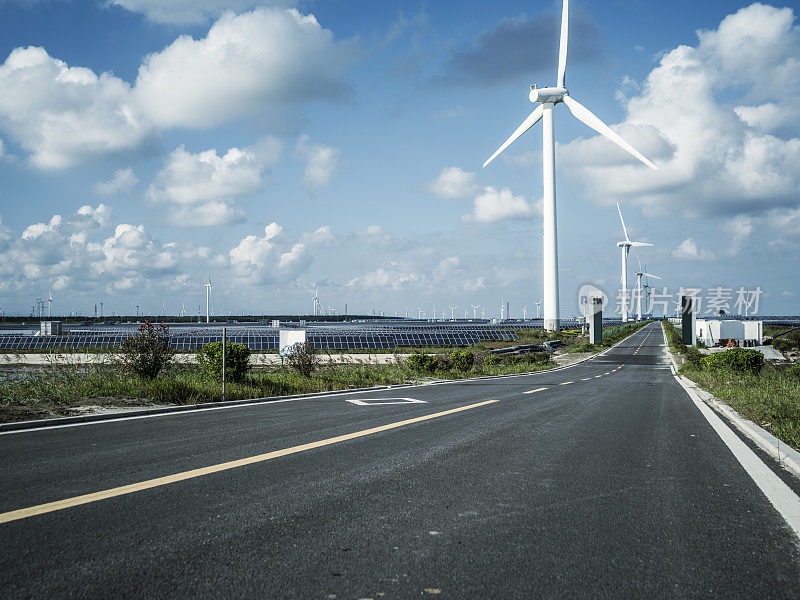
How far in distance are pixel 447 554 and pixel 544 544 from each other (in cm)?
75

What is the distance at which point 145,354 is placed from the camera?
14.1m

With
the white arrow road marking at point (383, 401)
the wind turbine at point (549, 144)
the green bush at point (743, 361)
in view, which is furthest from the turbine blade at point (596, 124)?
the white arrow road marking at point (383, 401)

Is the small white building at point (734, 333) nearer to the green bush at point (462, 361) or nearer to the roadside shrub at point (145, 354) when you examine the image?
the green bush at point (462, 361)

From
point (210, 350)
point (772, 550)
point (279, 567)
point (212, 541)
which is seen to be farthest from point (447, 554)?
point (210, 350)

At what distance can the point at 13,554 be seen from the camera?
3670 millimetres

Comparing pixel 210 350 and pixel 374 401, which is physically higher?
pixel 210 350

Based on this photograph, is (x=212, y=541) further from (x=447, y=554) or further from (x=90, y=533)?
(x=447, y=554)

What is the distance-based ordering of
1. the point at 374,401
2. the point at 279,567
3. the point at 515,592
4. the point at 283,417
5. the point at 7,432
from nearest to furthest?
the point at 515,592 < the point at 279,567 < the point at 7,432 < the point at 283,417 < the point at 374,401

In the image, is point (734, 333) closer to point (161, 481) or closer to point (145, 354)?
point (145, 354)

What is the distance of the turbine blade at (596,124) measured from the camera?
1931 inches

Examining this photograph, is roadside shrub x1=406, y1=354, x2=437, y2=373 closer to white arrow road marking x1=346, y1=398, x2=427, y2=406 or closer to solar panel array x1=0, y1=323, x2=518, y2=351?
white arrow road marking x1=346, y1=398, x2=427, y2=406

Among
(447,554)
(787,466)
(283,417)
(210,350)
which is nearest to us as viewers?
(447,554)

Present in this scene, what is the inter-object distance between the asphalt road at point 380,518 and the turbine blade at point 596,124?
4600cm

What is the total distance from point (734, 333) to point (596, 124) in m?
38.2
